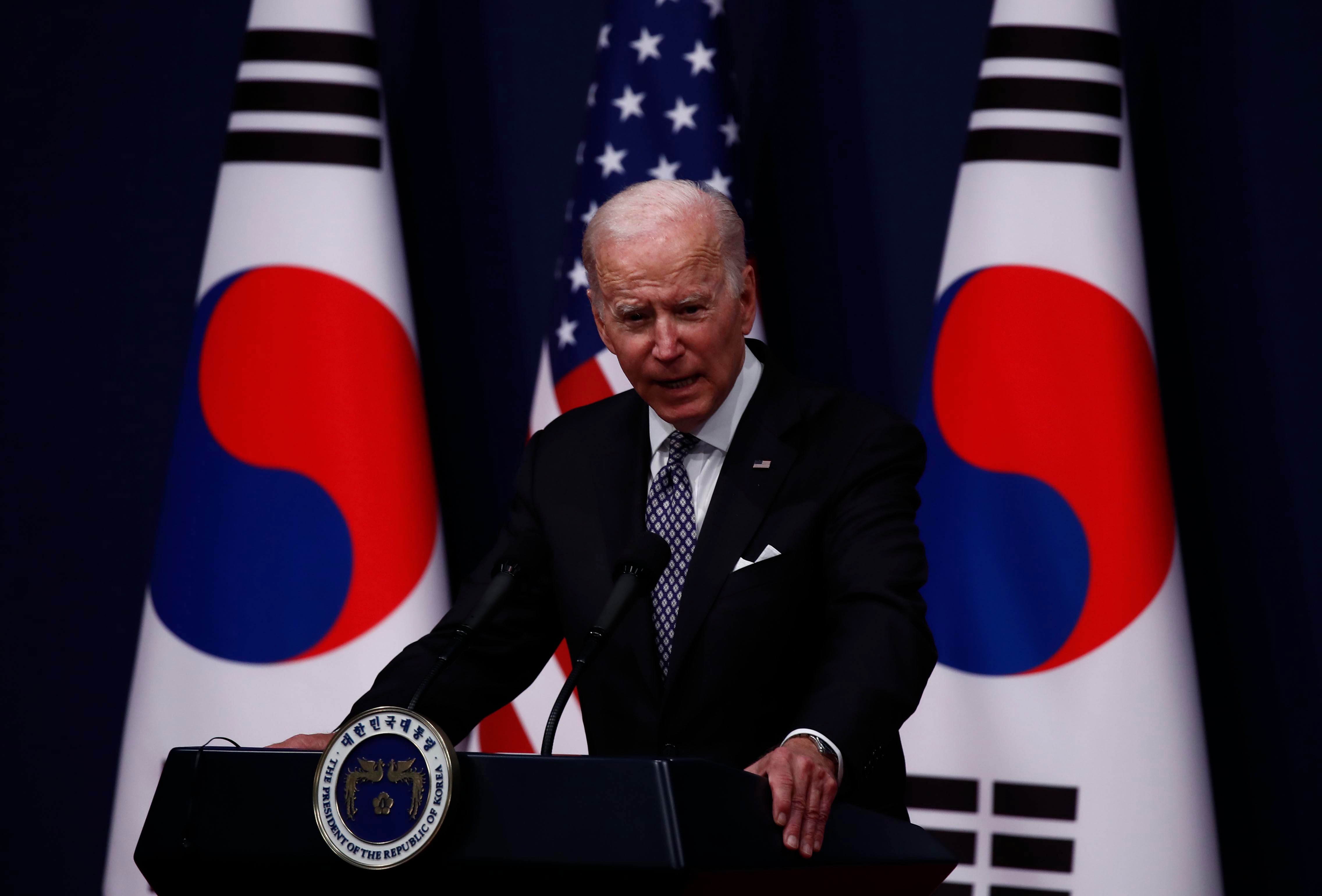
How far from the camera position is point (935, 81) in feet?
10.9

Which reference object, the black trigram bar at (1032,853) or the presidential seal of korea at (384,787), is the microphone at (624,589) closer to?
the presidential seal of korea at (384,787)

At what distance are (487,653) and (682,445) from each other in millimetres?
369

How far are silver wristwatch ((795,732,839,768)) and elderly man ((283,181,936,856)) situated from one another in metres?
0.15

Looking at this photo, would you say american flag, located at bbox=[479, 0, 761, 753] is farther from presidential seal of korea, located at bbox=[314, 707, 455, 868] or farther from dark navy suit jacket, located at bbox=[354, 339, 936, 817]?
presidential seal of korea, located at bbox=[314, 707, 455, 868]

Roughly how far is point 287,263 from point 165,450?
2.57 ft

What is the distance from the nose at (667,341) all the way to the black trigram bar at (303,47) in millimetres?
1796

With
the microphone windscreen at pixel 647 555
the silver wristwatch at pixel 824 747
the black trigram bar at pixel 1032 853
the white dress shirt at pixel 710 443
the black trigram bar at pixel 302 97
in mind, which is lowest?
the black trigram bar at pixel 1032 853

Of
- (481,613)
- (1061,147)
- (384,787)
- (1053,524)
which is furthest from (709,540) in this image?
(1061,147)

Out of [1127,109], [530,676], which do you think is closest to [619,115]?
[1127,109]

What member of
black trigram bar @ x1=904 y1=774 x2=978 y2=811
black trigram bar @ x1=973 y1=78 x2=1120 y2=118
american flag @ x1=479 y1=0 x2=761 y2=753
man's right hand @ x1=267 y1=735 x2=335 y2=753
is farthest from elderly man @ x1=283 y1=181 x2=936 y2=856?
black trigram bar @ x1=973 y1=78 x2=1120 y2=118

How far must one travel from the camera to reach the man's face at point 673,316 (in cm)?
162

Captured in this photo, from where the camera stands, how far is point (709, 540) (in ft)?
5.24

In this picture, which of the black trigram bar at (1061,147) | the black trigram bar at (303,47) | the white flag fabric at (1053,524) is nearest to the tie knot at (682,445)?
the white flag fabric at (1053,524)

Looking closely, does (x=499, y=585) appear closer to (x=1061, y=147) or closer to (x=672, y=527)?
(x=672, y=527)
